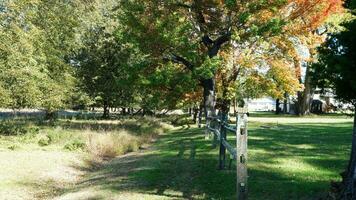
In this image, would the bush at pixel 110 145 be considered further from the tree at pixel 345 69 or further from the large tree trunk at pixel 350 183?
the large tree trunk at pixel 350 183

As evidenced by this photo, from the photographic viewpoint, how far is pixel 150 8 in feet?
95.5

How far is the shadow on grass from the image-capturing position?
35.7 ft

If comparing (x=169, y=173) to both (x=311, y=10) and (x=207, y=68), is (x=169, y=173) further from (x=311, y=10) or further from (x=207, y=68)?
(x=311, y=10)

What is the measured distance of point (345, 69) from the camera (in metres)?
9.28

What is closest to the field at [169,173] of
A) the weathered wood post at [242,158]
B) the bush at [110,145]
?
the bush at [110,145]

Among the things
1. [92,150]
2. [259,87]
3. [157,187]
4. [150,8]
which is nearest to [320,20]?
[259,87]

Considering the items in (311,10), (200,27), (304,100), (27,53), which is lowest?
(304,100)

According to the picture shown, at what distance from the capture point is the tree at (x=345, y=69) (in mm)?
8416

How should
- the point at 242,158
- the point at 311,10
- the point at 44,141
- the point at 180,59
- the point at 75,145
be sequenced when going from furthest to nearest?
1. the point at 311,10
2. the point at 180,59
3. the point at 44,141
4. the point at 75,145
5. the point at 242,158

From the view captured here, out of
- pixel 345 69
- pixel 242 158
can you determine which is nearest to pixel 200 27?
pixel 345 69

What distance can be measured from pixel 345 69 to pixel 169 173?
6.47m

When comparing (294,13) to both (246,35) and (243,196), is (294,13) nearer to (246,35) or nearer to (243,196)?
(246,35)

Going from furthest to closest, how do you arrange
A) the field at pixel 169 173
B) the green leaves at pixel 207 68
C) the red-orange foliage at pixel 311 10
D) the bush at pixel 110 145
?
the red-orange foliage at pixel 311 10, the green leaves at pixel 207 68, the bush at pixel 110 145, the field at pixel 169 173

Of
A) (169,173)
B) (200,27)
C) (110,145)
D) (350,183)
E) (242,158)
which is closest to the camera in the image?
(350,183)
